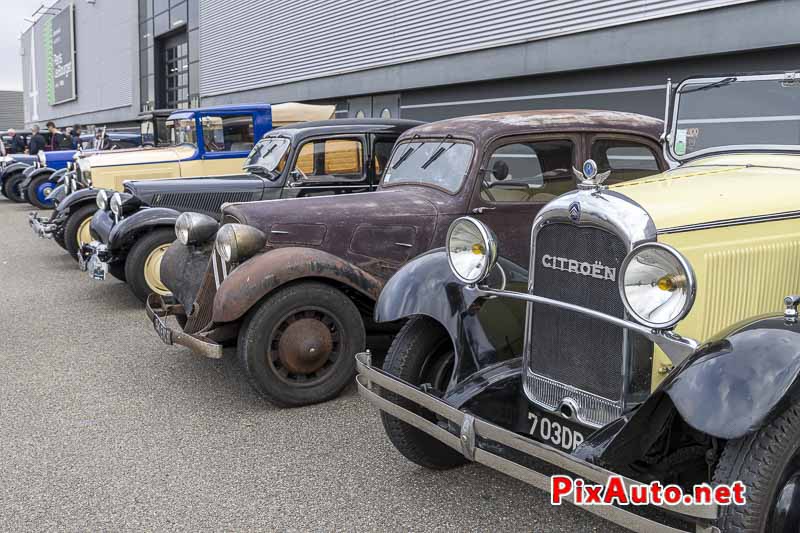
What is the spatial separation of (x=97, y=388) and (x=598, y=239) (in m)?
3.54

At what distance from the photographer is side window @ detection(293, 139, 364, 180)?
6516 millimetres

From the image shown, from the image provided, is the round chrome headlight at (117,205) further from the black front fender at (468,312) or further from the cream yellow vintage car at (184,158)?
the black front fender at (468,312)

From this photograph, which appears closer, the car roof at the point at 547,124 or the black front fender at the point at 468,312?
the black front fender at the point at 468,312

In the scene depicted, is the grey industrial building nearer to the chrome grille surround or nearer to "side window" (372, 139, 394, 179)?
"side window" (372, 139, 394, 179)

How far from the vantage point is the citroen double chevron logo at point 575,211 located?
2.53 metres

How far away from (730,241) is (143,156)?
29.0 feet

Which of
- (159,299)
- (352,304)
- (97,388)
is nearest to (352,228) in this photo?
(352,304)

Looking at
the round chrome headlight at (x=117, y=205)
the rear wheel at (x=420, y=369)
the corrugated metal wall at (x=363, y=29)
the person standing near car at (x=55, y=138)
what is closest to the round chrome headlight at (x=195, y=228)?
the round chrome headlight at (x=117, y=205)

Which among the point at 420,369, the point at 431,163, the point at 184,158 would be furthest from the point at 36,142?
the point at 420,369

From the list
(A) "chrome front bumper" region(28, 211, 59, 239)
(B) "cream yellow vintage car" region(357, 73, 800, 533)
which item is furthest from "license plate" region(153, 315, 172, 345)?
(A) "chrome front bumper" region(28, 211, 59, 239)

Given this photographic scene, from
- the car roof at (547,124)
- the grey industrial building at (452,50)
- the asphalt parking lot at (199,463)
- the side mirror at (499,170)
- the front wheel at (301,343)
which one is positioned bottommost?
the asphalt parking lot at (199,463)

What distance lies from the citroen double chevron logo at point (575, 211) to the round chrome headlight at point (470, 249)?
432 mm

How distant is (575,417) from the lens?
263 cm

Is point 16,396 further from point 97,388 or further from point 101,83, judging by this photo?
point 101,83
